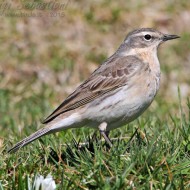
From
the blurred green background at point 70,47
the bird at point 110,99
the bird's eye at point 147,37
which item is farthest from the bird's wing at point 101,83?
the blurred green background at point 70,47

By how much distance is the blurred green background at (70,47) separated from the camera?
12.5m

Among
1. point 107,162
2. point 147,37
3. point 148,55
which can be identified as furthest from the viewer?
point 147,37

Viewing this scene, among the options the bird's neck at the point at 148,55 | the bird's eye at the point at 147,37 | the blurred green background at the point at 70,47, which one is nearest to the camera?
the bird's neck at the point at 148,55

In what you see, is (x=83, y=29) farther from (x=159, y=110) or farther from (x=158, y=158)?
(x=158, y=158)

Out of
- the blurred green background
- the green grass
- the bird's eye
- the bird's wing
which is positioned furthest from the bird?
the blurred green background

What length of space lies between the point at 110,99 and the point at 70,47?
6150mm

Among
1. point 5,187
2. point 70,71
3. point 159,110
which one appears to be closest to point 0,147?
point 5,187

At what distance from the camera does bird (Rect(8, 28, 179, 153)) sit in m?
7.90

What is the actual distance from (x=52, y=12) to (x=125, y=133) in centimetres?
709

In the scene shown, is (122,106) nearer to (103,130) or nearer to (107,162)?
(103,130)

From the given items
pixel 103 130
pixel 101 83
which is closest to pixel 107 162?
pixel 103 130

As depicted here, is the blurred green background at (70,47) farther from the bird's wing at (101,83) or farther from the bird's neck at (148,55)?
the bird's wing at (101,83)

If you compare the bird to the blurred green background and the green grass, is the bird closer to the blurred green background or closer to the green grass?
the green grass

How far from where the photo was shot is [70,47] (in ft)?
46.3
